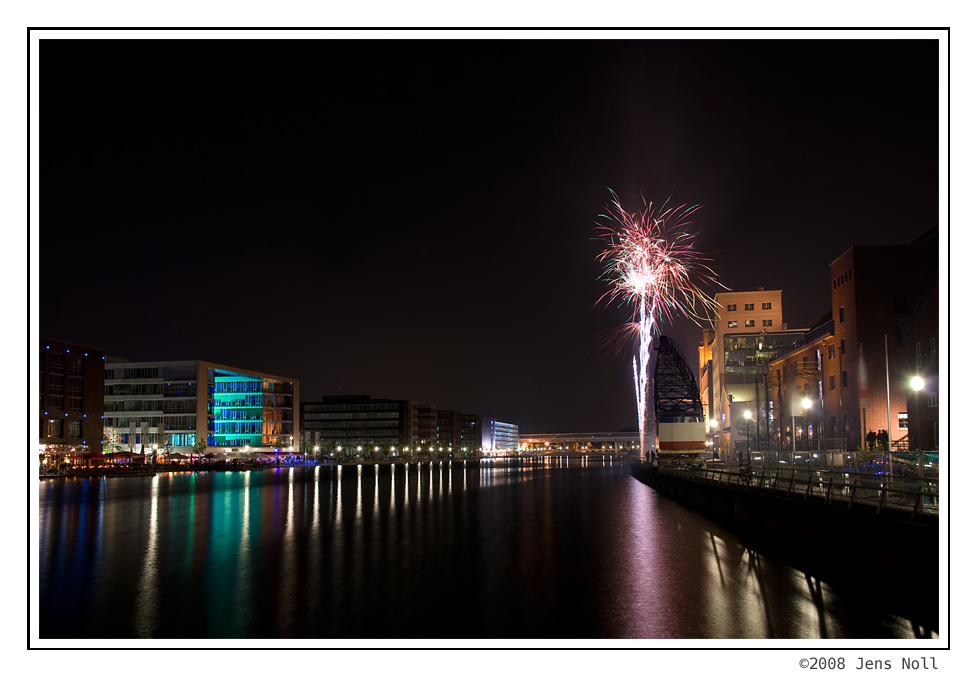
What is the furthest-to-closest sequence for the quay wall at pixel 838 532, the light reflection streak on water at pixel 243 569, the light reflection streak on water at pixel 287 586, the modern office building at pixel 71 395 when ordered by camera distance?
the modern office building at pixel 71 395 < the light reflection streak on water at pixel 243 569 < the quay wall at pixel 838 532 < the light reflection streak on water at pixel 287 586

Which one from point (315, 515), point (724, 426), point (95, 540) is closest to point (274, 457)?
point (724, 426)

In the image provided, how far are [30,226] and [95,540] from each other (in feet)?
89.7

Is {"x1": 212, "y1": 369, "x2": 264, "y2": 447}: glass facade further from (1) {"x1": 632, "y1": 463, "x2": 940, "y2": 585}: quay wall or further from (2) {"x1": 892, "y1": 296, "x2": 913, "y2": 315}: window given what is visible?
(1) {"x1": 632, "y1": 463, "x2": 940, "y2": 585}: quay wall

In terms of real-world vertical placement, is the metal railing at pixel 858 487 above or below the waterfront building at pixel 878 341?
below

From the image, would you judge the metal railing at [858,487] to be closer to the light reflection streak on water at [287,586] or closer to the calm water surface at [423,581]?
the calm water surface at [423,581]

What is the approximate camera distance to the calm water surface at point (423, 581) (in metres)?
17.6

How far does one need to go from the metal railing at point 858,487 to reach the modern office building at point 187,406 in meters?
135

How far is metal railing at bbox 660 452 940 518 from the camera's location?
63.5ft

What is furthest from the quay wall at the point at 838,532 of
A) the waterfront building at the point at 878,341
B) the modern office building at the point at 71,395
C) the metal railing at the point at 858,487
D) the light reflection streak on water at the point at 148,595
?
the modern office building at the point at 71,395

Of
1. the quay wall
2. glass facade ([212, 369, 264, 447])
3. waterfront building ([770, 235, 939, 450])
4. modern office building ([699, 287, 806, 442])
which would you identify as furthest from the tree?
the quay wall

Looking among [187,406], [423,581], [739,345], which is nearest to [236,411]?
[187,406]

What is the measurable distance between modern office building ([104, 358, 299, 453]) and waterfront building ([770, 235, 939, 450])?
12137 centimetres

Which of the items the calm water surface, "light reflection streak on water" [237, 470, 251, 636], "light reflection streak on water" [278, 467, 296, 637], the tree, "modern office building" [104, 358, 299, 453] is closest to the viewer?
the calm water surface
